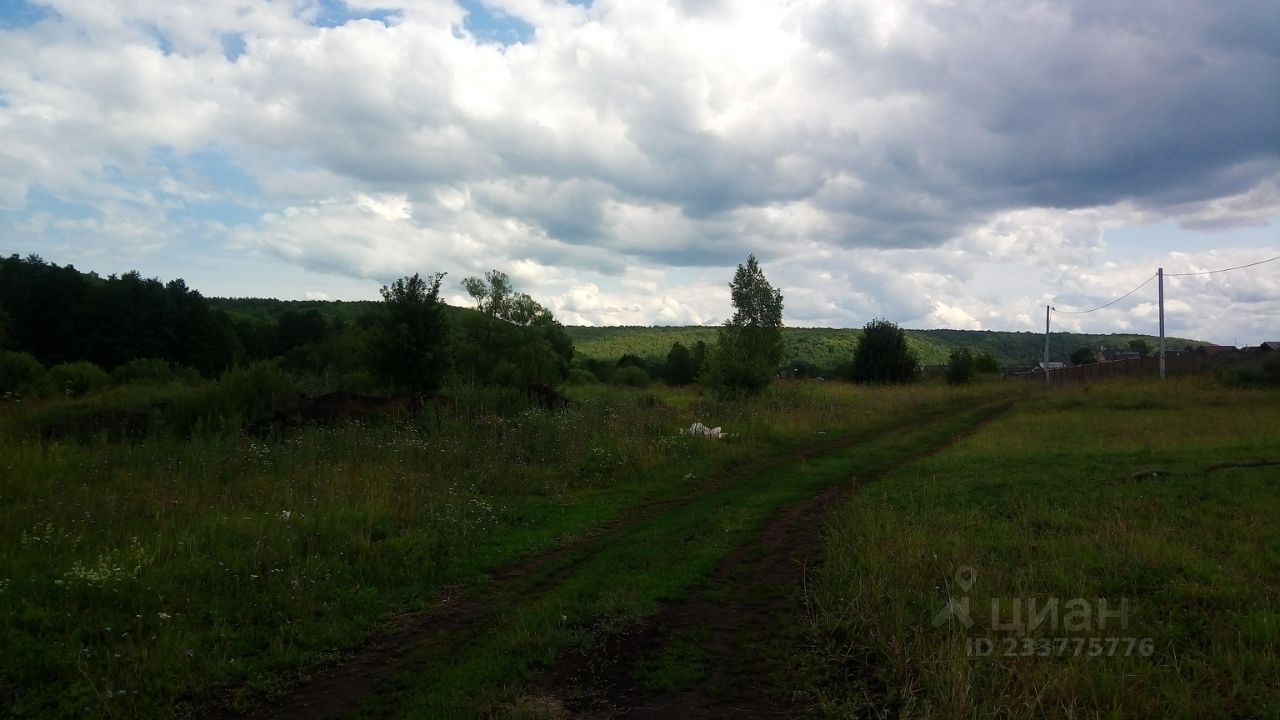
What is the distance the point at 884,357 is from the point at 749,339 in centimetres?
2648

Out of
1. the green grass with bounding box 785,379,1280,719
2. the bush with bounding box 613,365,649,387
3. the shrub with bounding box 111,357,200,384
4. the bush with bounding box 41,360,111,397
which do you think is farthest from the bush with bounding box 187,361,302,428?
the bush with bounding box 613,365,649,387

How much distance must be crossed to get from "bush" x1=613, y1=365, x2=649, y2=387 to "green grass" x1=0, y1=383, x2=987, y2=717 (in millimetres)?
42296

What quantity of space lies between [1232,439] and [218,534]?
67.1ft

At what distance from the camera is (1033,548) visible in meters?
7.56

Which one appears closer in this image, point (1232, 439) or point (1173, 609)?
point (1173, 609)

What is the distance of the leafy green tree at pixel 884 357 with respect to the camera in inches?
2071

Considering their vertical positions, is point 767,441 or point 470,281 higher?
point 470,281

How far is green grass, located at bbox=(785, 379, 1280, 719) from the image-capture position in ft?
14.7

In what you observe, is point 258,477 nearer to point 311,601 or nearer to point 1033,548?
Result: point 311,601

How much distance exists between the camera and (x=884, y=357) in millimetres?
52781

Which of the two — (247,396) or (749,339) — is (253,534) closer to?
(247,396)

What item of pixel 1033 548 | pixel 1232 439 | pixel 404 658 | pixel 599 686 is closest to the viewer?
pixel 599 686

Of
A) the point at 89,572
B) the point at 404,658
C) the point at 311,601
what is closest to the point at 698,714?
the point at 404,658

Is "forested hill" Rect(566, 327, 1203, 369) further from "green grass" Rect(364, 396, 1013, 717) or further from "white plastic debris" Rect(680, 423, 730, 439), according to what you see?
"green grass" Rect(364, 396, 1013, 717)
